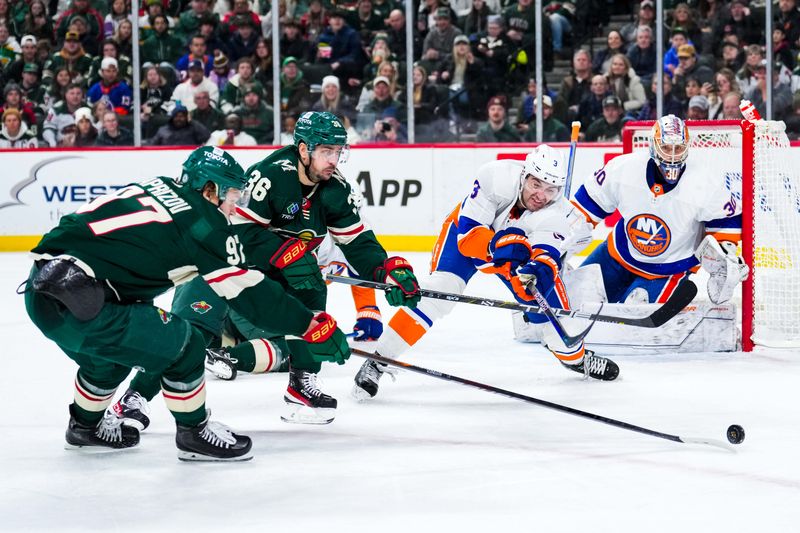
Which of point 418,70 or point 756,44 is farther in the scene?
point 418,70

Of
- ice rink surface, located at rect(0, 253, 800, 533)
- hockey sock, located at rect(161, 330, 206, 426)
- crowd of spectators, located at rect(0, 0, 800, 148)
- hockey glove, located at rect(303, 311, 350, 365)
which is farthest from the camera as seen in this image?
crowd of spectators, located at rect(0, 0, 800, 148)

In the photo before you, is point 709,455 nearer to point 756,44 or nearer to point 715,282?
point 715,282

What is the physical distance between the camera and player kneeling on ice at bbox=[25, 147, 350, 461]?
9.23 ft

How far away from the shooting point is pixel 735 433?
315cm

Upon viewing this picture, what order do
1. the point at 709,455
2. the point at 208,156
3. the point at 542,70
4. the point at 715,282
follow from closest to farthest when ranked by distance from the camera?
the point at 208,156 → the point at 709,455 → the point at 715,282 → the point at 542,70

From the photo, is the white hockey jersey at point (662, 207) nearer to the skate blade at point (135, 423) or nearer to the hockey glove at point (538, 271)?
the hockey glove at point (538, 271)

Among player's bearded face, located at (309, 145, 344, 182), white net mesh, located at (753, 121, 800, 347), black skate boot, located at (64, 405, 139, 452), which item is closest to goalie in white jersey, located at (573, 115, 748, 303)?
white net mesh, located at (753, 121, 800, 347)

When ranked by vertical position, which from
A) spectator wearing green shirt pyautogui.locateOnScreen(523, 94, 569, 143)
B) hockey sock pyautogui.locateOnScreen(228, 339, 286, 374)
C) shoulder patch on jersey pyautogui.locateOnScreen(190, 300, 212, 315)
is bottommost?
hockey sock pyautogui.locateOnScreen(228, 339, 286, 374)

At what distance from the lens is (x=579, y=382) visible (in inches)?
165

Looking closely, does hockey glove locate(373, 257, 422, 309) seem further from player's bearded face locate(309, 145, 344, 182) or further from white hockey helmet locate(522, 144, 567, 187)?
white hockey helmet locate(522, 144, 567, 187)

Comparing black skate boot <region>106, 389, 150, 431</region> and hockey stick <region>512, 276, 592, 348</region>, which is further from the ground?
hockey stick <region>512, 276, 592, 348</region>

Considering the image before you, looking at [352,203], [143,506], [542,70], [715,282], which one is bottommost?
[143,506]

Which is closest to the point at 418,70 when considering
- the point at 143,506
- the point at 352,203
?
the point at 352,203

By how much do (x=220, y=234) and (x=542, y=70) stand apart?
5.68m
